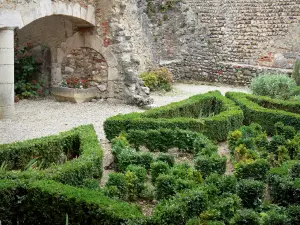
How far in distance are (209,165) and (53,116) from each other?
483cm

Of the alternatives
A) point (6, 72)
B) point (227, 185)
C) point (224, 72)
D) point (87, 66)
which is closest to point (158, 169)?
point (227, 185)

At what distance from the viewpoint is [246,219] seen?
4.62 metres

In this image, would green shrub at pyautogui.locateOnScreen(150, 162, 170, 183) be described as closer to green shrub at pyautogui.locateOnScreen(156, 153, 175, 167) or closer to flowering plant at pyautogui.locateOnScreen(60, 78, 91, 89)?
A: green shrub at pyautogui.locateOnScreen(156, 153, 175, 167)

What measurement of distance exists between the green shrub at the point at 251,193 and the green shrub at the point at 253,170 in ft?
2.14

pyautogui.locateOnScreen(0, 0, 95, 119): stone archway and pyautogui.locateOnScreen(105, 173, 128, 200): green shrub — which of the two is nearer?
pyautogui.locateOnScreen(105, 173, 128, 200): green shrub

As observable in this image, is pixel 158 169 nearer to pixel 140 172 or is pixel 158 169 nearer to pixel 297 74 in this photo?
pixel 140 172

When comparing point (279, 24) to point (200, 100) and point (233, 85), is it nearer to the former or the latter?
point (233, 85)

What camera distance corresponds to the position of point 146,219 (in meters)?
4.50

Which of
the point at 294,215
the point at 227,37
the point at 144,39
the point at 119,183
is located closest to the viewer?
the point at 294,215

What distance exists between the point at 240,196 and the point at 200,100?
173 inches

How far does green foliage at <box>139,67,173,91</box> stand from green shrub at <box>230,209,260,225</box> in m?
9.02

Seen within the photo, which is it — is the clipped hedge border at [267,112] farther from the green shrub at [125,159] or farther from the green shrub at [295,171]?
the green shrub at [125,159]

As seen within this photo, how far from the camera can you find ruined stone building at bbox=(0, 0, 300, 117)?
1045cm

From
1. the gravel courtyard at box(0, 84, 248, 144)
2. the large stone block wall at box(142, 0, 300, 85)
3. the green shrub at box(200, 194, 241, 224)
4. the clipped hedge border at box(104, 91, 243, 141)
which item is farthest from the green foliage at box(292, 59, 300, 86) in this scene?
the green shrub at box(200, 194, 241, 224)
